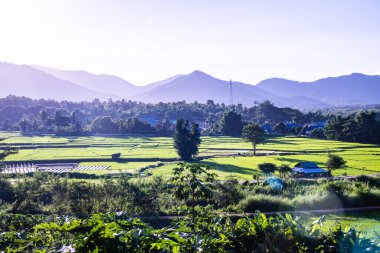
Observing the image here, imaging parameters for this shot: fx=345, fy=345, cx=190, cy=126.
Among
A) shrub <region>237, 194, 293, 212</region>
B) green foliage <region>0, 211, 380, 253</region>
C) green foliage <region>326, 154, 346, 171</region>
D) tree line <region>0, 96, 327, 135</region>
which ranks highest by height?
tree line <region>0, 96, 327, 135</region>

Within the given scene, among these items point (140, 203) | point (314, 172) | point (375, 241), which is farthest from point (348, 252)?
point (314, 172)

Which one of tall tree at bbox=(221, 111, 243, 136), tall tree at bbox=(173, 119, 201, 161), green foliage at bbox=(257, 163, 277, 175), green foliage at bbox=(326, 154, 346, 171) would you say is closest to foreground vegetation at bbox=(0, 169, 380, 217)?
green foliage at bbox=(326, 154, 346, 171)

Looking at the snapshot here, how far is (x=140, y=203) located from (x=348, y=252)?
12.7 m

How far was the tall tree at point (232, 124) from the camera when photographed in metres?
66.4

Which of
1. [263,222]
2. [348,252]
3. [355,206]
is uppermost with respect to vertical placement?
[263,222]

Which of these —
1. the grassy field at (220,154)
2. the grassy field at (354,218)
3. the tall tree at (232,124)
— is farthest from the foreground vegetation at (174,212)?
the tall tree at (232,124)

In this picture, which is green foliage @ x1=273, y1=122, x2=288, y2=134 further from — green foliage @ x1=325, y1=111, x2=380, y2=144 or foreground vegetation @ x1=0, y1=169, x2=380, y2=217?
foreground vegetation @ x1=0, y1=169, x2=380, y2=217

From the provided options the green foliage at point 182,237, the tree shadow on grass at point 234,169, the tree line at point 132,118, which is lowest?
the tree shadow on grass at point 234,169

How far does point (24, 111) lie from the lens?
395 feet

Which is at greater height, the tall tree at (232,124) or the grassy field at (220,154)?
the tall tree at (232,124)

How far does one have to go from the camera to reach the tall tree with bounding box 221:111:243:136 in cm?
6644

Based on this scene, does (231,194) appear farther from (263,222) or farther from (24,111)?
(24,111)

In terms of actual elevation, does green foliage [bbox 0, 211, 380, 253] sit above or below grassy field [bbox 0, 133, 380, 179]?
above

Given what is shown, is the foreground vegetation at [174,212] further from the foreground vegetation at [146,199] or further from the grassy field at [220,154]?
the grassy field at [220,154]
